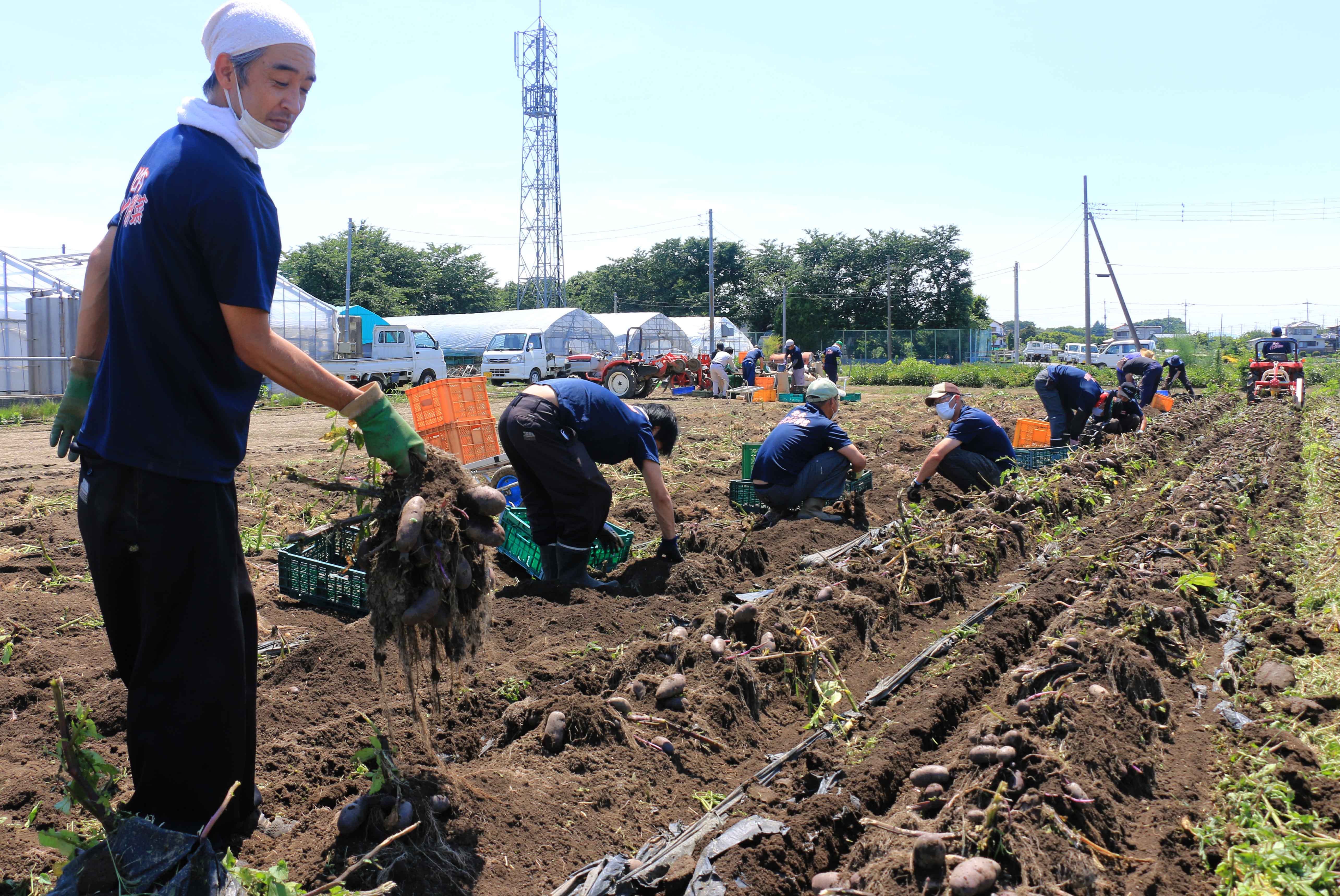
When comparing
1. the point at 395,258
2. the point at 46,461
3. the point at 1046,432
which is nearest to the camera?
the point at 46,461

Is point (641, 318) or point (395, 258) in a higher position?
point (395, 258)

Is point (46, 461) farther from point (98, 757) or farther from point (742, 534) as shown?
point (98, 757)

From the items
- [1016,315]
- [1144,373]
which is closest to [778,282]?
[1016,315]

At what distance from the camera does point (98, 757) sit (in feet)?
7.45

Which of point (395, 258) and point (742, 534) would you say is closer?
point (742, 534)

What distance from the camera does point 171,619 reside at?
2.17 meters

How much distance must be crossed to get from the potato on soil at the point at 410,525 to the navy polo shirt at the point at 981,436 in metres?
6.08

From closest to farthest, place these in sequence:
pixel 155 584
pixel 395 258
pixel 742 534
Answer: pixel 155 584 → pixel 742 534 → pixel 395 258

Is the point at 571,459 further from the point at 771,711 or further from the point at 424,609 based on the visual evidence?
the point at 424,609

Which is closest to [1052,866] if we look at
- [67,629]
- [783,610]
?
[783,610]

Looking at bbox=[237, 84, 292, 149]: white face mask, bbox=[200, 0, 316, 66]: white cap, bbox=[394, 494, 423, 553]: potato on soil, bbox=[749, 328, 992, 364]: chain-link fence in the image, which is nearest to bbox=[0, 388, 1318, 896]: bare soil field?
bbox=[394, 494, 423, 553]: potato on soil

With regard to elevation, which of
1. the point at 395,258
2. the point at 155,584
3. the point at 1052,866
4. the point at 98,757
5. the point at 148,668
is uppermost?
the point at 395,258

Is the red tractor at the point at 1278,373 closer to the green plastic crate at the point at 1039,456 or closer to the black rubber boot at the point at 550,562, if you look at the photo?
the green plastic crate at the point at 1039,456

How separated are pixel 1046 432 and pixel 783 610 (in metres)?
7.66
